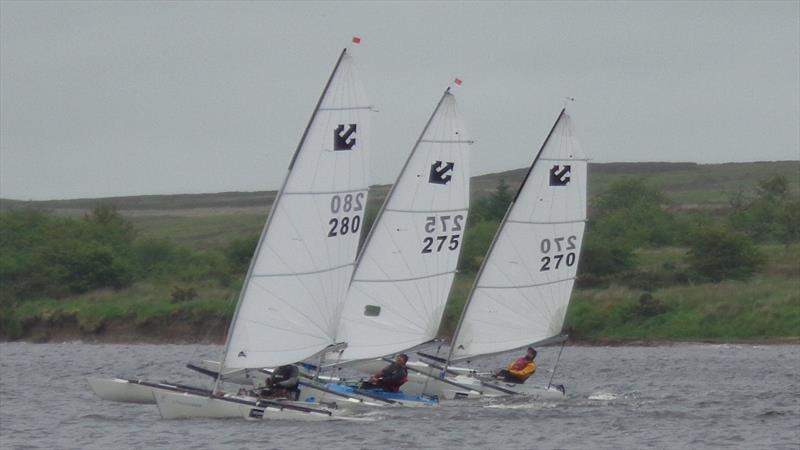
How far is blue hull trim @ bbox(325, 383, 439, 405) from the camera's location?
38.5 metres

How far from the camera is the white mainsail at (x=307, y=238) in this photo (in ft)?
114

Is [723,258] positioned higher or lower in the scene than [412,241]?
lower

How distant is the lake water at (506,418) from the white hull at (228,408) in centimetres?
22

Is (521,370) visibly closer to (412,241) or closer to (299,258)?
(412,241)

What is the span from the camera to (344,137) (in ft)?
116

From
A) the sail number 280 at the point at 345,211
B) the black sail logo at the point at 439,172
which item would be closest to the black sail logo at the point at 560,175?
the black sail logo at the point at 439,172

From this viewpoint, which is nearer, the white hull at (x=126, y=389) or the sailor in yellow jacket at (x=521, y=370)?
the white hull at (x=126, y=389)

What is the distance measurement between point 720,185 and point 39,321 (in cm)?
11756

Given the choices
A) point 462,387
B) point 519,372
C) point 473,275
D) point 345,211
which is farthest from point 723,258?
point 345,211

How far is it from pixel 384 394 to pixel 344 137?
7.22 metres

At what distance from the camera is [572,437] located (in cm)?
3406

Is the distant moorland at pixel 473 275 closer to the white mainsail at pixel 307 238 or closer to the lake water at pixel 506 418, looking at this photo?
the lake water at pixel 506 418

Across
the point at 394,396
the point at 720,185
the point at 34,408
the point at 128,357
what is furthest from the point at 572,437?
the point at 720,185

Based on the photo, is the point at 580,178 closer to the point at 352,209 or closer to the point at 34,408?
the point at 352,209
